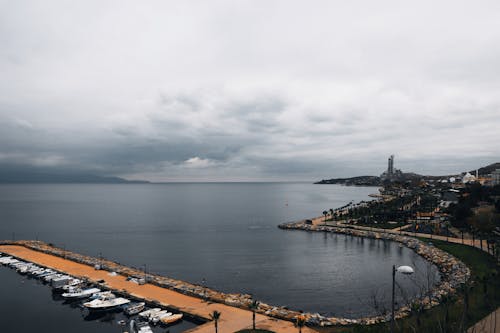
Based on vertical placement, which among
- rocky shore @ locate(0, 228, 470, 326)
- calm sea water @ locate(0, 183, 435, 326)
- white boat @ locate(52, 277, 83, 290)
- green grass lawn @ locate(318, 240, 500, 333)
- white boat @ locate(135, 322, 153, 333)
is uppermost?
green grass lawn @ locate(318, 240, 500, 333)

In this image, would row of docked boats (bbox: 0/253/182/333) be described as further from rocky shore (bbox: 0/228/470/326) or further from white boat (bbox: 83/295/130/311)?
rocky shore (bbox: 0/228/470/326)

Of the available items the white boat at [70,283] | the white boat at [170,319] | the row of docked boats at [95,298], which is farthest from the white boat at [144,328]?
the white boat at [70,283]

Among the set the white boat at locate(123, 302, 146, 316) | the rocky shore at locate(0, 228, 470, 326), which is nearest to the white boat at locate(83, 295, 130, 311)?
the white boat at locate(123, 302, 146, 316)

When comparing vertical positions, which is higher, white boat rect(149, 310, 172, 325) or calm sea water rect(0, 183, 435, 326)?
white boat rect(149, 310, 172, 325)

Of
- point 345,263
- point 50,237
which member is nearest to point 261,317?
point 345,263

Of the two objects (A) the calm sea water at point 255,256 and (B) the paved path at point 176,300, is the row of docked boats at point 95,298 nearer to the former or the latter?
(B) the paved path at point 176,300

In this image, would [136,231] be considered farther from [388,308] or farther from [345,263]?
[388,308]
